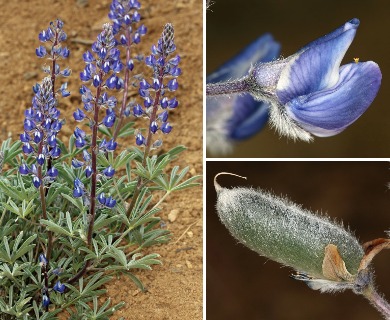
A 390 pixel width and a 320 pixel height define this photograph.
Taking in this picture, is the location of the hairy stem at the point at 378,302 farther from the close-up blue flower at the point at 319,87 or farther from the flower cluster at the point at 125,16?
the flower cluster at the point at 125,16

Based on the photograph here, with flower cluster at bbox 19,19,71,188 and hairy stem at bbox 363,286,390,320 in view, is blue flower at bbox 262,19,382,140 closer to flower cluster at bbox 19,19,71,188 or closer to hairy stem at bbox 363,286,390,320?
hairy stem at bbox 363,286,390,320

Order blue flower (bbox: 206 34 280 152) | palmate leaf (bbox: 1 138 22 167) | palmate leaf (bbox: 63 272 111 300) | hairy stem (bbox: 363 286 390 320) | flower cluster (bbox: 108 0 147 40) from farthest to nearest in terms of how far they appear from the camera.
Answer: palmate leaf (bbox: 1 138 22 167), palmate leaf (bbox: 63 272 111 300), flower cluster (bbox: 108 0 147 40), blue flower (bbox: 206 34 280 152), hairy stem (bbox: 363 286 390 320)

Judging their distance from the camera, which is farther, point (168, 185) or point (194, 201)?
point (194, 201)

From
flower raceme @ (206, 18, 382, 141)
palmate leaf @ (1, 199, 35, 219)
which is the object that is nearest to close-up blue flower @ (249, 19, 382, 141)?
flower raceme @ (206, 18, 382, 141)

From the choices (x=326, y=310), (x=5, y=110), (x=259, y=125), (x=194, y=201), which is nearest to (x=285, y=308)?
(x=326, y=310)

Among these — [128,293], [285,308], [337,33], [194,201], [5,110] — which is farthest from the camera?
[5,110]

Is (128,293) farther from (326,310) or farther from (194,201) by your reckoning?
(326,310)

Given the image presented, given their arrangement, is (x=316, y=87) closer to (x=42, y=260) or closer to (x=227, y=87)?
(x=227, y=87)

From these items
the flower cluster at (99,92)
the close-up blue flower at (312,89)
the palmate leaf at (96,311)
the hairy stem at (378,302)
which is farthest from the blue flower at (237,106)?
the palmate leaf at (96,311)
